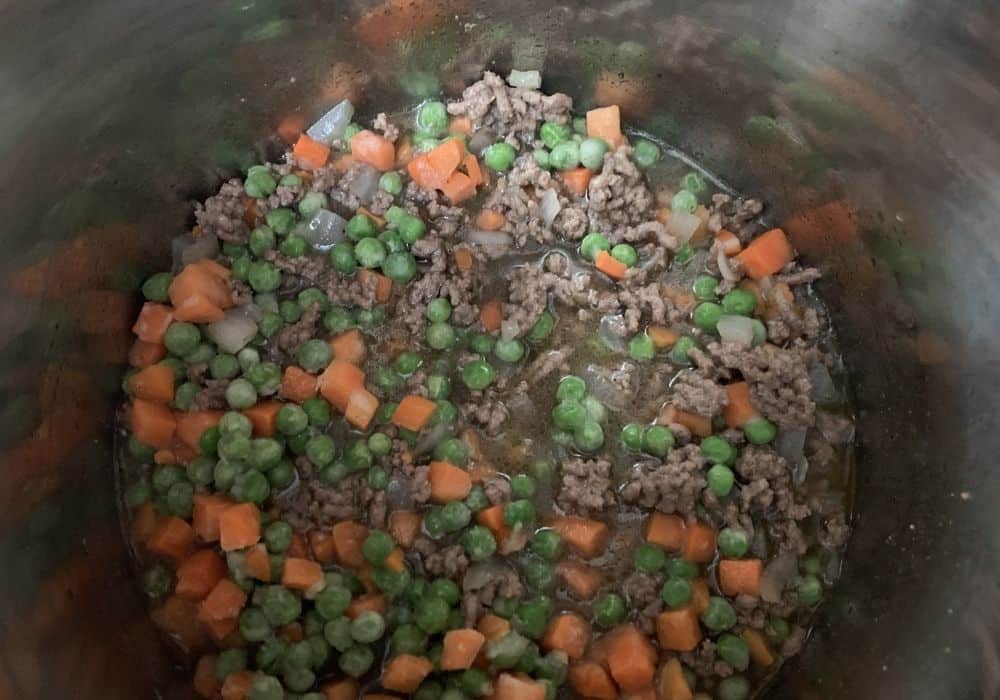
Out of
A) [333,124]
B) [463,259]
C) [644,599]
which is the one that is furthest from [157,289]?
[644,599]

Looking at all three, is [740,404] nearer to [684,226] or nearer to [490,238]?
[684,226]

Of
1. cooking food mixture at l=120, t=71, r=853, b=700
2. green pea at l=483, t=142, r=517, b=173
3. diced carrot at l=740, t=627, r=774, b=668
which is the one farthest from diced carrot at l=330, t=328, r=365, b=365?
diced carrot at l=740, t=627, r=774, b=668

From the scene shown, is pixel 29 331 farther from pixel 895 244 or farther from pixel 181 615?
pixel 895 244

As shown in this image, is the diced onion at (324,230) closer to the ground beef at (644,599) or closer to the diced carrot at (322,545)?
the diced carrot at (322,545)

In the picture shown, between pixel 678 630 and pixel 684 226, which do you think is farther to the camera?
pixel 684 226

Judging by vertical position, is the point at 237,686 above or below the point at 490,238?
below

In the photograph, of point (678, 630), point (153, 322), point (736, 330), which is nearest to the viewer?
point (678, 630)

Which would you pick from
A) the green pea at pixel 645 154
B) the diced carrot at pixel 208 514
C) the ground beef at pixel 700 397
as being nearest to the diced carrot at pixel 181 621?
the diced carrot at pixel 208 514
